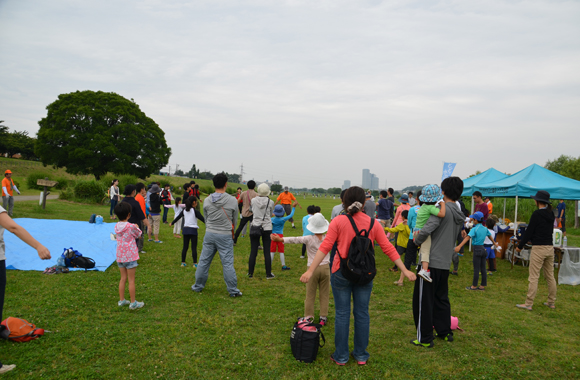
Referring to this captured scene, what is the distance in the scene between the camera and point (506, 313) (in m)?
5.93

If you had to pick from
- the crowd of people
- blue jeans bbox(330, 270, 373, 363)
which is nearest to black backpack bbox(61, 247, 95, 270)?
the crowd of people

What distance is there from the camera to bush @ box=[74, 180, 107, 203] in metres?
23.5

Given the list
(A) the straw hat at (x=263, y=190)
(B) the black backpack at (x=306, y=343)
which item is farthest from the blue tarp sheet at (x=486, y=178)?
(B) the black backpack at (x=306, y=343)

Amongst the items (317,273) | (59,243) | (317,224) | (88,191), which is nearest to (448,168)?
(317,224)

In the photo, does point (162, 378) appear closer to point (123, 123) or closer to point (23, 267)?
point (23, 267)

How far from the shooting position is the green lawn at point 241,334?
3799 millimetres

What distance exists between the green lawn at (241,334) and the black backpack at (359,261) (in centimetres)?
117

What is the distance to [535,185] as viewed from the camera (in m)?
10.9

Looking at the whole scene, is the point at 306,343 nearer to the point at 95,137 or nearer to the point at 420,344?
the point at 420,344

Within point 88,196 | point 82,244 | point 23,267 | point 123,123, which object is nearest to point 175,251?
point 82,244

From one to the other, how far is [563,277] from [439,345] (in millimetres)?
6081

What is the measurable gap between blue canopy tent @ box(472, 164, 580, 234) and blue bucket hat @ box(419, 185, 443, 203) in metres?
8.24

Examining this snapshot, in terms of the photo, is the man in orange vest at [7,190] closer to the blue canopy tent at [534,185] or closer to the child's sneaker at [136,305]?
the child's sneaker at [136,305]

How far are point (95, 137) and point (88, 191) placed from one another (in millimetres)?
14331
